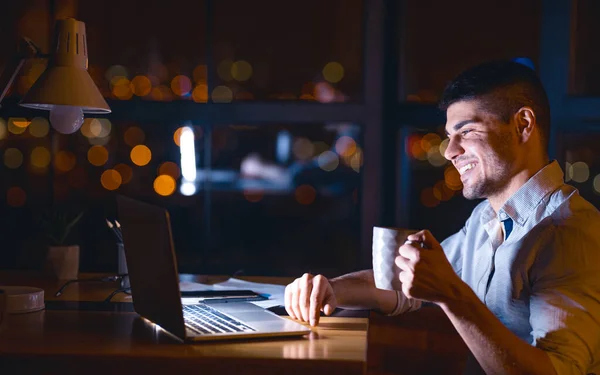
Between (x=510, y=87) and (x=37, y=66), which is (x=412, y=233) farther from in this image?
(x=37, y=66)

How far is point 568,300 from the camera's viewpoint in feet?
4.62

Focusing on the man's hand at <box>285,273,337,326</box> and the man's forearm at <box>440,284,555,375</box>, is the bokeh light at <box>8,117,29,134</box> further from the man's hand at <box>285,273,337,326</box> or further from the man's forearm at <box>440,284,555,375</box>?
the man's forearm at <box>440,284,555,375</box>

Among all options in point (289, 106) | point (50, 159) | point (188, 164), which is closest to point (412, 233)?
point (289, 106)

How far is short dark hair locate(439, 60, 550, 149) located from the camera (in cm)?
174

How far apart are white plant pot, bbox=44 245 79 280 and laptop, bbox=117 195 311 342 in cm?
73

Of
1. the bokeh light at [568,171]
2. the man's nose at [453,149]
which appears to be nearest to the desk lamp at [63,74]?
the man's nose at [453,149]

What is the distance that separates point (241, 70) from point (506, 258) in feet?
109

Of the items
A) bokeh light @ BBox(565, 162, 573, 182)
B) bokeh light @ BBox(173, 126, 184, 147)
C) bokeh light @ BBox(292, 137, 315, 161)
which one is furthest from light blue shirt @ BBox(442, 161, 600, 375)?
bokeh light @ BBox(292, 137, 315, 161)

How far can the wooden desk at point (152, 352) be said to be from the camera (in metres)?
1.23

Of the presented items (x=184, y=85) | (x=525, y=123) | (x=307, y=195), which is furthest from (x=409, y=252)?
(x=307, y=195)

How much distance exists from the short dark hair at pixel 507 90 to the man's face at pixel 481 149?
0.03 metres

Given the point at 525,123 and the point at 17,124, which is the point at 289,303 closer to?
the point at 525,123

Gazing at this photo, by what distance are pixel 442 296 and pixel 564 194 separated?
0.46 meters

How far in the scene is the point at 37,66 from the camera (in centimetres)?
292
